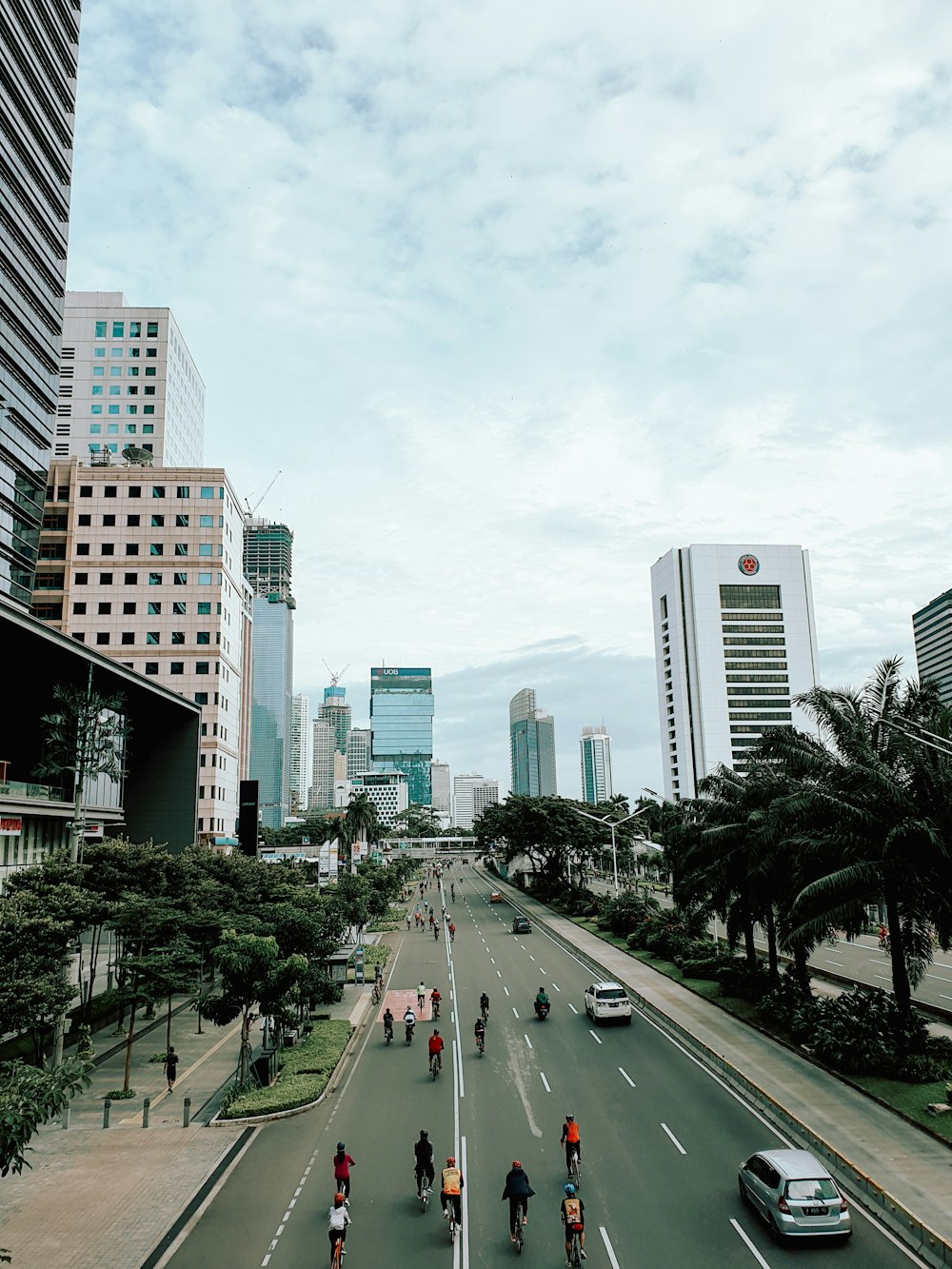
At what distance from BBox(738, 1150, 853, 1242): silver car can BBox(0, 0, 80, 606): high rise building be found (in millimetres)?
56752

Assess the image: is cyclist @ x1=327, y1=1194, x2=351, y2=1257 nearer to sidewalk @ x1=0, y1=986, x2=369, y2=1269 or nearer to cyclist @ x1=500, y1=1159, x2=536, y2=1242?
cyclist @ x1=500, y1=1159, x2=536, y2=1242

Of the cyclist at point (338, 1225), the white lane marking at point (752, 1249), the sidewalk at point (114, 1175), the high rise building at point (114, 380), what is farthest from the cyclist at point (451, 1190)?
the high rise building at point (114, 380)

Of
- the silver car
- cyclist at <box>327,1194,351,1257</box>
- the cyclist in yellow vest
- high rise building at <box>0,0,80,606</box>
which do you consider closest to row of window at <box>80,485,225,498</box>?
high rise building at <box>0,0,80,606</box>

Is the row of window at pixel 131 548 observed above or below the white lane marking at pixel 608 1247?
above

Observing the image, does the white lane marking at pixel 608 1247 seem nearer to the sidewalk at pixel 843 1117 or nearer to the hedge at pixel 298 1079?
the sidewalk at pixel 843 1117

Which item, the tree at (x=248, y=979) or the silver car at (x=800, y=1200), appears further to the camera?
the tree at (x=248, y=979)

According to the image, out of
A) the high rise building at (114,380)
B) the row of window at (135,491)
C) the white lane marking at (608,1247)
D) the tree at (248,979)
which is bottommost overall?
the white lane marking at (608,1247)

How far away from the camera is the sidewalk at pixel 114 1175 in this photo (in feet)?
56.3

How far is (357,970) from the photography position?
48.9 meters

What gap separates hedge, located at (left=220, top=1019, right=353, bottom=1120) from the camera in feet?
82.1

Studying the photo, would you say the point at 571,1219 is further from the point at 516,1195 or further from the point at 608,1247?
the point at 608,1247

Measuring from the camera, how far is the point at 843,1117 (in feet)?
74.8

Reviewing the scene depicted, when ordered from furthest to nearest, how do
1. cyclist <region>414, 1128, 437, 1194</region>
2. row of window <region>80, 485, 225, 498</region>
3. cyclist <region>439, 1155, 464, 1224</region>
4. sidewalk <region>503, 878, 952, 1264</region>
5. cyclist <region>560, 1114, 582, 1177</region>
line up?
row of window <region>80, 485, 225, 498</region> → cyclist <region>560, 1114, 582, 1177</region> → cyclist <region>414, 1128, 437, 1194</region> → sidewalk <region>503, 878, 952, 1264</region> → cyclist <region>439, 1155, 464, 1224</region>

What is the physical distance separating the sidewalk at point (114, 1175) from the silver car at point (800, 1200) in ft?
38.2
